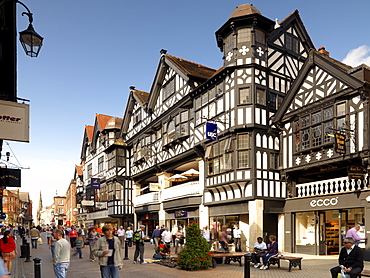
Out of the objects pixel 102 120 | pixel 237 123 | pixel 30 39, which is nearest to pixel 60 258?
pixel 30 39

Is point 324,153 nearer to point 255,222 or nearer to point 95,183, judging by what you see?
point 255,222

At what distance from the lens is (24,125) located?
27.6ft

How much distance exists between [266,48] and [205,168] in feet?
25.4

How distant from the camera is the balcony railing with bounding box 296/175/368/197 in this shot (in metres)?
16.4

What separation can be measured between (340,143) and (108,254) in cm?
1193

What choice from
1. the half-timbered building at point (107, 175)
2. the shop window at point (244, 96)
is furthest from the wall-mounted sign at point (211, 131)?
the half-timbered building at point (107, 175)

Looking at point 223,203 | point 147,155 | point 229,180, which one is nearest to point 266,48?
point 229,180

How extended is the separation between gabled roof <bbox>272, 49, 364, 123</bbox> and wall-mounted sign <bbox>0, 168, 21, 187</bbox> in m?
12.8

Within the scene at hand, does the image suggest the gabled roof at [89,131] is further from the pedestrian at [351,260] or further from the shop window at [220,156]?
the pedestrian at [351,260]

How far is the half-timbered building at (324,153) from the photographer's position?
53.5 feet

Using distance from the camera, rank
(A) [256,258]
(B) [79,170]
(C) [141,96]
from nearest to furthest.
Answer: (A) [256,258]
(C) [141,96]
(B) [79,170]

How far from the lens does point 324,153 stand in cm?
1769

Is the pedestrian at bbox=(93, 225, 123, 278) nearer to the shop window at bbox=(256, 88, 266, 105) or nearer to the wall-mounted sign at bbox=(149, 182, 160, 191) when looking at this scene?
the shop window at bbox=(256, 88, 266, 105)

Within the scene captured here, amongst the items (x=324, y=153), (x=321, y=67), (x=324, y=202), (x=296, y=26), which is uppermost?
(x=296, y=26)
